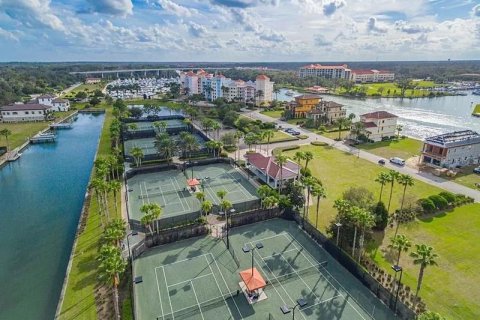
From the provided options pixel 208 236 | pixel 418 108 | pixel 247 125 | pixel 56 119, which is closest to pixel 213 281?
pixel 208 236

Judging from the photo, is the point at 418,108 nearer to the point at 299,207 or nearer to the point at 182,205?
the point at 299,207

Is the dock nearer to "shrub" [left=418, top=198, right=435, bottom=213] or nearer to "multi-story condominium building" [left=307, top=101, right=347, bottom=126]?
"multi-story condominium building" [left=307, top=101, right=347, bottom=126]

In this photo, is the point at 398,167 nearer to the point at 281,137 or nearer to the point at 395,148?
the point at 395,148

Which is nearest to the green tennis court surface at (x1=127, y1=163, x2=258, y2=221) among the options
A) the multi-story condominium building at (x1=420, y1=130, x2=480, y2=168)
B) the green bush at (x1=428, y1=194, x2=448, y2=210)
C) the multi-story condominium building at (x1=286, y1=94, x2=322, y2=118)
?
the green bush at (x1=428, y1=194, x2=448, y2=210)

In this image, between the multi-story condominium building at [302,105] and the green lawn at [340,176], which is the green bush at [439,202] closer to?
the green lawn at [340,176]

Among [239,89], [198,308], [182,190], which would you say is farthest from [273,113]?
[198,308]

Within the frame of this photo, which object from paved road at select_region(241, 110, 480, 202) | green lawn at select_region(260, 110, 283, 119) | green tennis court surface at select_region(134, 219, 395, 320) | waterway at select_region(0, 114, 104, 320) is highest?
green lawn at select_region(260, 110, 283, 119)

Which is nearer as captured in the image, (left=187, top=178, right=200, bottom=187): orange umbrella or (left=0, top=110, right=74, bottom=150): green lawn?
(left=187, top=178, right=200, bottom=187): orange umbrella
